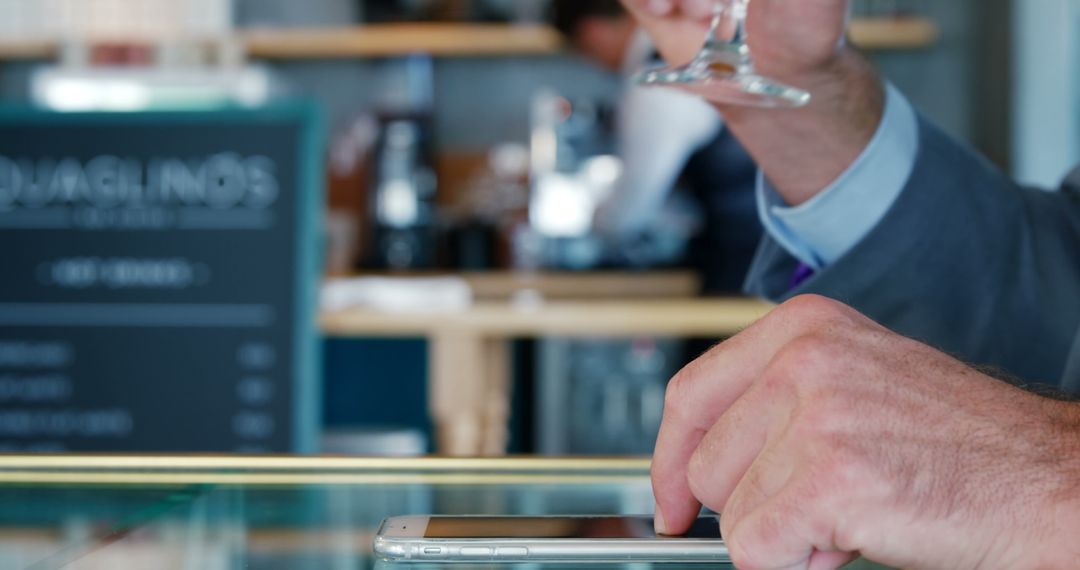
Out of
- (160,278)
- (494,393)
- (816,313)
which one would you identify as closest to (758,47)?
(816,313)

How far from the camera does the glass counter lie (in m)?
0.45

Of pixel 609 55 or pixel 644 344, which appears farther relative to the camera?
pixel 644 344

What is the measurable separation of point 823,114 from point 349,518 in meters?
0.51

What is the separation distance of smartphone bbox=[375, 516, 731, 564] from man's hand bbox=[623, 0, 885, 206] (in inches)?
18.7

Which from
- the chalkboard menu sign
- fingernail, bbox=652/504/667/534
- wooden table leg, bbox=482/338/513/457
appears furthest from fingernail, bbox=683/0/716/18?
wooden table leg, bbox=482/338/513/457

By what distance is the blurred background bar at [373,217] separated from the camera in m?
1.76

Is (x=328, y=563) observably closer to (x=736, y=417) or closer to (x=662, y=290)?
(x=736, y=417)

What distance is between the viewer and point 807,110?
34.5 inches

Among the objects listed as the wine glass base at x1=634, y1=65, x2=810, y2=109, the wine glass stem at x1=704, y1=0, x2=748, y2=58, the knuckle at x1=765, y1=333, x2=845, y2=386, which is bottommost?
the knuckle at x1=765, y1=333, x2=845, y2=386

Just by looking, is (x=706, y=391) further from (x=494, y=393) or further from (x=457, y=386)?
(x=494, y=393)

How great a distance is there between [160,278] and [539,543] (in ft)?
4.73

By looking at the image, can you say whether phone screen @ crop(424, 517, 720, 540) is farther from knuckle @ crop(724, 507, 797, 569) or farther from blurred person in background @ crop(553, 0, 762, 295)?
blurred person in background @ crop(553, 0, 762, 295)

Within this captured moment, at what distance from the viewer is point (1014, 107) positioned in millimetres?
3080

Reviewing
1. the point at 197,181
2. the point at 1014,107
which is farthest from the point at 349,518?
the point at 1014,107
